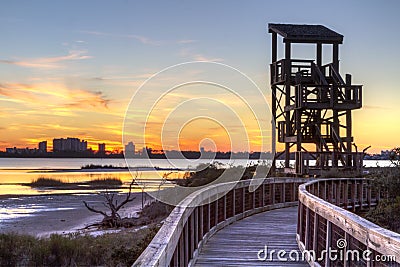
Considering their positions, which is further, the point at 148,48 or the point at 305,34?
the point at 305,34

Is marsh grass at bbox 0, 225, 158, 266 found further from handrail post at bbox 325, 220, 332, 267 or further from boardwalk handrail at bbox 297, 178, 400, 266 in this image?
handrail post at bbox 325, 220, 332, 267

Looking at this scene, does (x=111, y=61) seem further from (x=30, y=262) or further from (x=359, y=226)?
(x=359, y=226)

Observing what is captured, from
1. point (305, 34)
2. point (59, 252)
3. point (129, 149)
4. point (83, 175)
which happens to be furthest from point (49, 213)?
point (83, 175)

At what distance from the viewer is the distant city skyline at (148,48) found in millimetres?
20453

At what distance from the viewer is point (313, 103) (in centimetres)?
2639

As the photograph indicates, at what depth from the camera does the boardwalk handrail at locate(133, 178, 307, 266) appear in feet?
15.6

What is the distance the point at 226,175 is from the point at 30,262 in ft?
37.1

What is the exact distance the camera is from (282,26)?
2895cm

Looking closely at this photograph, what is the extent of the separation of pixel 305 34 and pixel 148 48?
28.0ft

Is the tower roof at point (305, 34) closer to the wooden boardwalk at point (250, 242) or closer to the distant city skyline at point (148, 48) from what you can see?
the distant city skyline at point (148, 48)

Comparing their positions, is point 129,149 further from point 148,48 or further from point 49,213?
point 49,213

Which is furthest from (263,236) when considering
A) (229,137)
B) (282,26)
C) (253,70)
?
(253,70)

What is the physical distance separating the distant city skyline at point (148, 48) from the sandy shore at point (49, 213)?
5357mm

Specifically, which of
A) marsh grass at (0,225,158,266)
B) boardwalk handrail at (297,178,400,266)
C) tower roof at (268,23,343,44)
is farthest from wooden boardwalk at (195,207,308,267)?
tower roof at (268,23,343,44)
